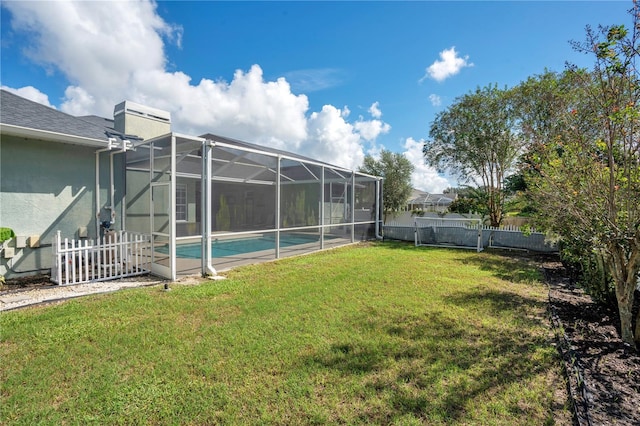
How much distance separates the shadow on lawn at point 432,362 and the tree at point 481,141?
36.8 ft

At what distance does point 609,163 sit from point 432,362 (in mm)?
2983

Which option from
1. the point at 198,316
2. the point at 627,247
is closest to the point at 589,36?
the point at 627,247

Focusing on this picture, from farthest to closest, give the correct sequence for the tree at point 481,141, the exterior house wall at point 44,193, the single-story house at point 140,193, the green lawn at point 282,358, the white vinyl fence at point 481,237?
the tree at point 481,141, the white vinyl fence at point 481,237, the single-story house at point 140,193, the exterior house wall at point 44,193, the green lawn at point 282,358

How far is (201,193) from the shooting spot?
6.63 meters

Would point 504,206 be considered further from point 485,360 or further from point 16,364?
point 16,364

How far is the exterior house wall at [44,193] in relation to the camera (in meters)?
5.96

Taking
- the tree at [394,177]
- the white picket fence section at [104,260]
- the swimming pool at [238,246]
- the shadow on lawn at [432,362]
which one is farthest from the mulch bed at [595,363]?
the tree at [394,177]

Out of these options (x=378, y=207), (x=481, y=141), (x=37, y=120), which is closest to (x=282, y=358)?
(x=37, y=120)

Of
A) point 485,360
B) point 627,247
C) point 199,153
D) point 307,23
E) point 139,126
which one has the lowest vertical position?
point 485,360

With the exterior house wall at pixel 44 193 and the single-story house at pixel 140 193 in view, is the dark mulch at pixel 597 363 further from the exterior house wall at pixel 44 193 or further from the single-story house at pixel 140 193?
the exterior house wall at pixel 44 193

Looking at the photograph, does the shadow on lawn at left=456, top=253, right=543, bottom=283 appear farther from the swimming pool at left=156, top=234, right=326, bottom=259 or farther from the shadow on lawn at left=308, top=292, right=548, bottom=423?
the swimming pool at left=156, top=234, right=326, bottom=259

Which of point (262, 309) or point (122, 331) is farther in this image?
point (262, 309)

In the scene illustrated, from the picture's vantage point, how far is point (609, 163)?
3.33 metres

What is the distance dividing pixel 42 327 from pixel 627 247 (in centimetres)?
739
